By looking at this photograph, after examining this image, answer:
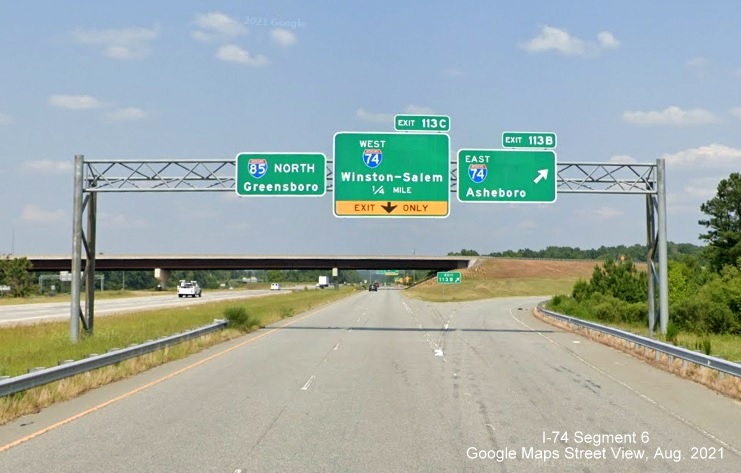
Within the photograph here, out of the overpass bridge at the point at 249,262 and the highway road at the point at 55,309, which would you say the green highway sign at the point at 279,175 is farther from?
the overpass bridge at the point at 249,262

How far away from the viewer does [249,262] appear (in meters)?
126

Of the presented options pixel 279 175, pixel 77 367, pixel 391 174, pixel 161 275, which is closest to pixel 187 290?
pixel 161 275

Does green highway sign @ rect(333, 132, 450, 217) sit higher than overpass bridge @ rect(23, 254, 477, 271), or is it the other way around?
green highway sign @ rect(333, 132, 450, 217)

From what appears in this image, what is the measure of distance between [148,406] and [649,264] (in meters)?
21.3

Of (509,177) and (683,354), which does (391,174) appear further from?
(683,354)

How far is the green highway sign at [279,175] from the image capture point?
2808cm

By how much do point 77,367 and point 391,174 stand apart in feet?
53.5

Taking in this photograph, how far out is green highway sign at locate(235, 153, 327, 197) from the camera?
28.1m

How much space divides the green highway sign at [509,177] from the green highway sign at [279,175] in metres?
5.62

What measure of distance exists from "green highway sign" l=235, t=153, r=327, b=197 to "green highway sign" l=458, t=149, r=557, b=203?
5.62 meters

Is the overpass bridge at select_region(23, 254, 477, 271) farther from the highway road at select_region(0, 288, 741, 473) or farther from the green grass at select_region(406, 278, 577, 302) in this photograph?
the highway road at select_region(0, 288, 741, 473)

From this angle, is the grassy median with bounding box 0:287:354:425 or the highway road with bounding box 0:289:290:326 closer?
the grassy median with bounding box 0:287:354:425

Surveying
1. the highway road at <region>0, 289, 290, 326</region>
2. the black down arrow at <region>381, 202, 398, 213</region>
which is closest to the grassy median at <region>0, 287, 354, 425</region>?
the black down arrow at <region>381, 202, 398, 213</region>

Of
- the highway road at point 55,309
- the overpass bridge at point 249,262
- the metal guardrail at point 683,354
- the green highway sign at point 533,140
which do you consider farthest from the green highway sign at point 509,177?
the overpass bridge at point 249,262
